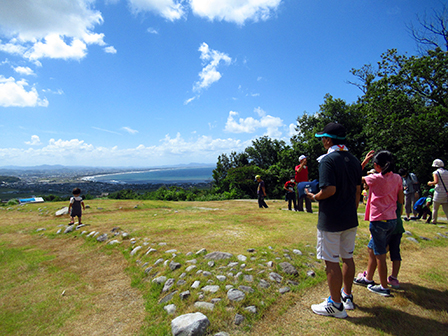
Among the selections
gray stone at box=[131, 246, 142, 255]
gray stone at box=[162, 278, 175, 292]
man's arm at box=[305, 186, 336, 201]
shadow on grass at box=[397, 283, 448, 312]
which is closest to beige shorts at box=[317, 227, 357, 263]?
man's arm at box=[305, 186, 336, 201]

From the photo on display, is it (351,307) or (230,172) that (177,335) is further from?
(230,172)

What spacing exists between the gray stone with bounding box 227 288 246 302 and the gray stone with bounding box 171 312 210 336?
2.02 feet

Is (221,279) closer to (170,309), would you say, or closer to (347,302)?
(170,309)

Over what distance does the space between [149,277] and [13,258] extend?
5.24 m

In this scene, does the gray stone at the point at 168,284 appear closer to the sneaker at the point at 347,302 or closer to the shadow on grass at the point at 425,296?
the sneaker at the point at 347,302

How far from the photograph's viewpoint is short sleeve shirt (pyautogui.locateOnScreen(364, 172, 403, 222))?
3.89m

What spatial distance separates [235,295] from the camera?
3.88 m

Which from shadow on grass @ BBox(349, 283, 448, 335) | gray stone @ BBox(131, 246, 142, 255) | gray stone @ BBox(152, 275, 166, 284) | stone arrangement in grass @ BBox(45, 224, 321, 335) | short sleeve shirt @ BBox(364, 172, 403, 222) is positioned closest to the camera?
shadow on grass @ BBox(349, 283, 448, 335)

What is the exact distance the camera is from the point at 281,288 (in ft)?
13.8

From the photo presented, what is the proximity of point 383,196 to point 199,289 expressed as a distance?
347 centimetres

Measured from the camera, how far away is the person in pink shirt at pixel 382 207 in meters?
3.89

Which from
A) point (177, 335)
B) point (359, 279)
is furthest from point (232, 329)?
point (359, 279)

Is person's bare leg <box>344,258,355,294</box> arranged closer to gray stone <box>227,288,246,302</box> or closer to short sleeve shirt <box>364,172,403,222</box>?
short sleeve shirt <box>364,172,403,222</box>

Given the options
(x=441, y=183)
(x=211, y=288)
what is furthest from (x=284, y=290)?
(x=441, y=183)
